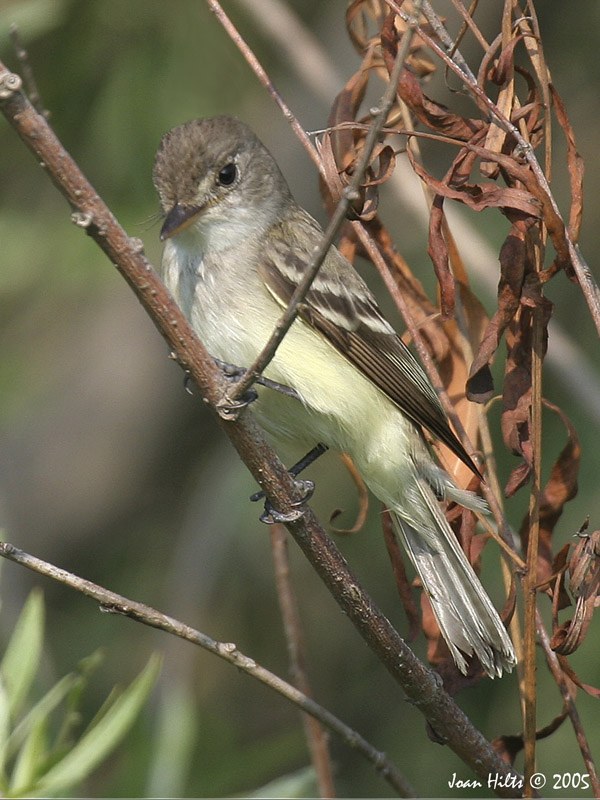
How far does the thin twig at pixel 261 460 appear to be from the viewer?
169 cm

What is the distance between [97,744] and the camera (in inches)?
87.7

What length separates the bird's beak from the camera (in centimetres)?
276

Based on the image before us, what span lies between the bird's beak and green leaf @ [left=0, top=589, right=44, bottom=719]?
3.28ft

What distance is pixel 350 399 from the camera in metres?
2.95

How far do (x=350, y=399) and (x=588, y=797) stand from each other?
2.03 meters

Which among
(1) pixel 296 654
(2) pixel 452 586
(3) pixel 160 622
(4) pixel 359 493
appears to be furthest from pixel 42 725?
(2) pixel 452 586

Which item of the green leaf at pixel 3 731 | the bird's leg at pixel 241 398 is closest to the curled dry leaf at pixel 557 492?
the bird's leg at pixel 241 398

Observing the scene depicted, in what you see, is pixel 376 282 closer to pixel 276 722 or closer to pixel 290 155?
pixel 290 155

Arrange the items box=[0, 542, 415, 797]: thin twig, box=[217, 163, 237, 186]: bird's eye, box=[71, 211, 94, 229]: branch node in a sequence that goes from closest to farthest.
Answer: box=[71, 211, 94, 229]: branch node → box=[0, 542, 415, 797]: thin twig → box=[217, 163, 237, 186]: bird's eye

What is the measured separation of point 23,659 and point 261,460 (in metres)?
0.68

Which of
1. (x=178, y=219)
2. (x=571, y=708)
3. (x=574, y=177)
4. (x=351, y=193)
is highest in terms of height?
(x=178, y=219)

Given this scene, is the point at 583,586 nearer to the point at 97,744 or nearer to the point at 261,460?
the point at 261,460

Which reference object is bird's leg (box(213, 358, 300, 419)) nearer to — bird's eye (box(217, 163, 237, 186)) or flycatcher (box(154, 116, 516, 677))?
flycatcher (box(154, 116, 516, 677))

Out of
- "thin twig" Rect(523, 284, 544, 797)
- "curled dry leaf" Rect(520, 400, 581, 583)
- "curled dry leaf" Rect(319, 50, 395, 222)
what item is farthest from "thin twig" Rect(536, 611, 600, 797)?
"curled dry leaf" Rect(319, 50, 395, 222)
